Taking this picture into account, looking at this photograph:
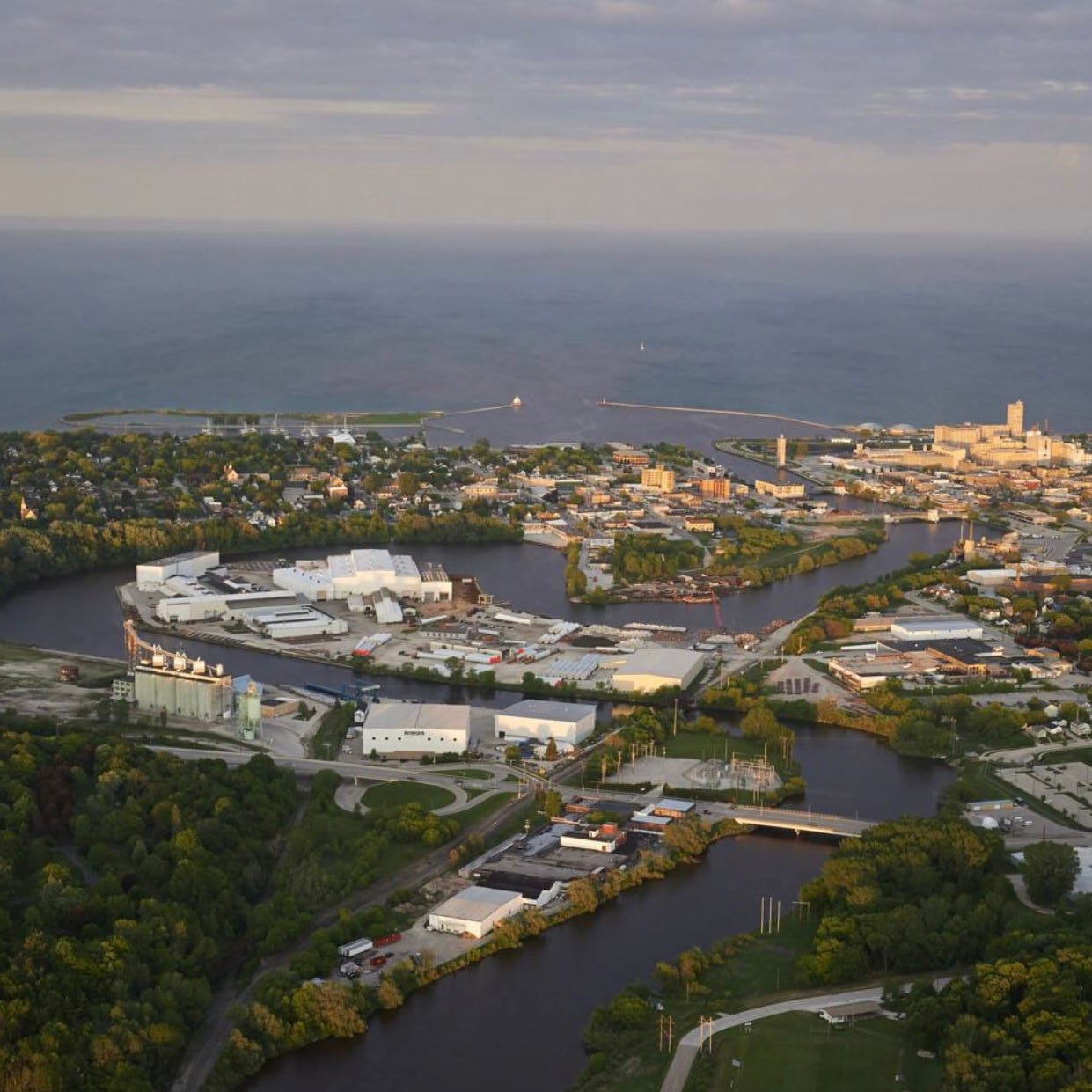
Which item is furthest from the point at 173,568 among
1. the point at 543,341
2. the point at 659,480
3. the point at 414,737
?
the point at 543,341

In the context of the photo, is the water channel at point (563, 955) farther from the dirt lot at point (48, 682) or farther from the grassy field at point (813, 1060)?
the grassy field at point (813, 1060)

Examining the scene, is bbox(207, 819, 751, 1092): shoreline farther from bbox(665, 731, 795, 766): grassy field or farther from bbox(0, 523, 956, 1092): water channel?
bbox(665, 731, 795, 766): grassy field

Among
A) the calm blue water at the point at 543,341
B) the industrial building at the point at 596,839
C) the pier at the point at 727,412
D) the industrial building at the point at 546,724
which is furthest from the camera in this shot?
the calm blue water at the point at 543,341

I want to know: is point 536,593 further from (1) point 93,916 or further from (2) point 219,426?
(2) point 219,426

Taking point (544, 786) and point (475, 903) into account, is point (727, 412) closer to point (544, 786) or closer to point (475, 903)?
point (544, 786)

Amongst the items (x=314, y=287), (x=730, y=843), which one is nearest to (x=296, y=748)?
(x=730, y=843)

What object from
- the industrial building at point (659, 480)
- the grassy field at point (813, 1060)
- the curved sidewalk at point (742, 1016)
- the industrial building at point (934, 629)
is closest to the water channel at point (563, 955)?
the curved sidewalk at point (742, 1016)
